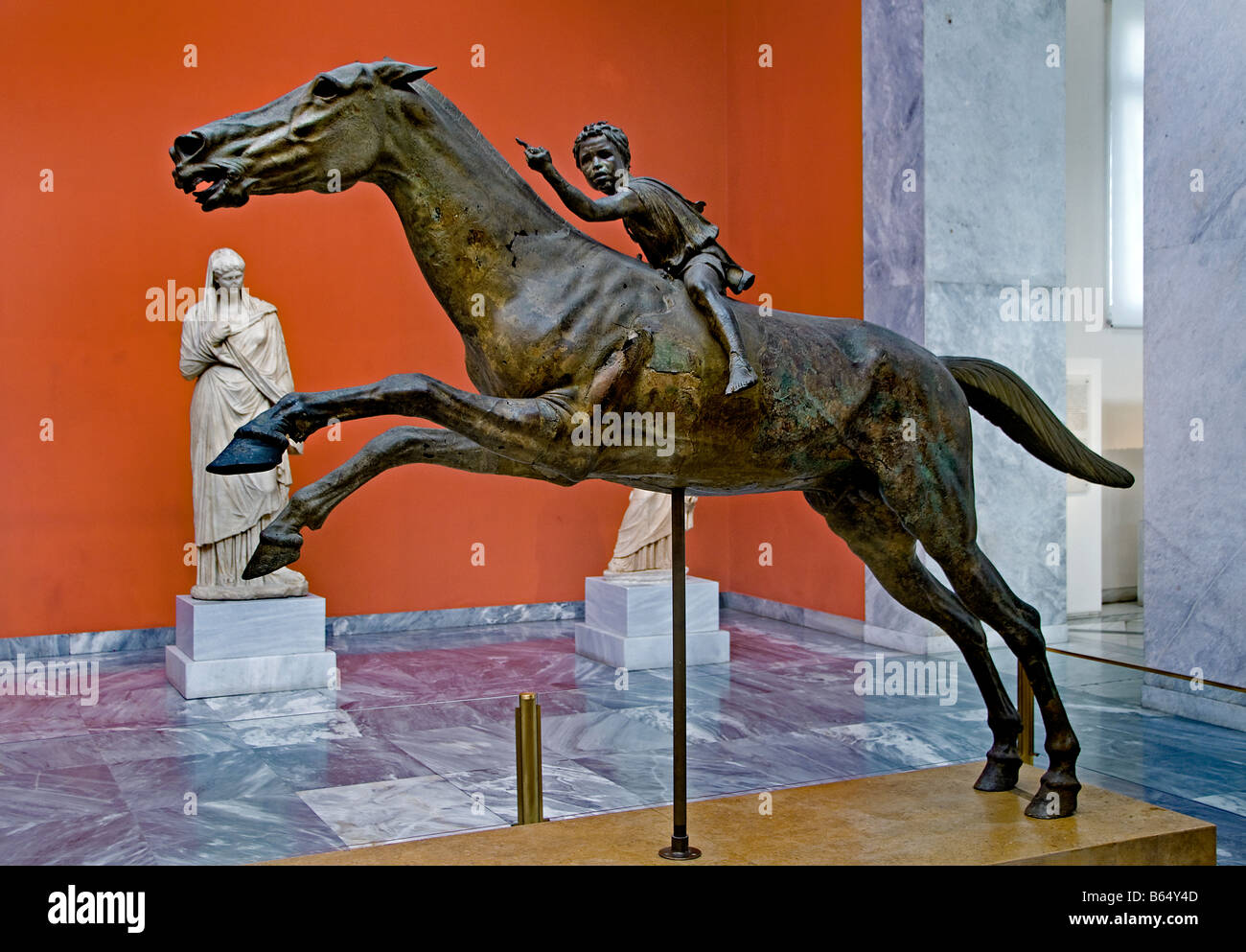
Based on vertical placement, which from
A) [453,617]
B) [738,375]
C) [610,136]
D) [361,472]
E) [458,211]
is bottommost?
[453,617]

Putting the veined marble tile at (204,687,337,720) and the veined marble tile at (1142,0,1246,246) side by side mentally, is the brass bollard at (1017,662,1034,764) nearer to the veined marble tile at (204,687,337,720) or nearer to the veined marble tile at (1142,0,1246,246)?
the veined marble tile at (1142,0,1246,246)

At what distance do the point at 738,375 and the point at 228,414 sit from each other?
5.79 meters

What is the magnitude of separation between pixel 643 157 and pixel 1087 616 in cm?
619

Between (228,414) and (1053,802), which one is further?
(228,414)

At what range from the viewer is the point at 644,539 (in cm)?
924

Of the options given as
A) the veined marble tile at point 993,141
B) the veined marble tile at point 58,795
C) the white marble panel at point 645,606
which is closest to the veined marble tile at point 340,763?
the veined marble tile at point 58,795

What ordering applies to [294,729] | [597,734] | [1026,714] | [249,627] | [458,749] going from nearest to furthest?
1. [1026,714]
2. [458,749]
3. [597,734]
4. [294,729]
5. [249,627]

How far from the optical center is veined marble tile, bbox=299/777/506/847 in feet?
16.5

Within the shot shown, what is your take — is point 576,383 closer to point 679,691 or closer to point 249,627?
point 679,691

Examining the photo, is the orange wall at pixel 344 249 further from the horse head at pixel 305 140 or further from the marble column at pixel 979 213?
the horse head at pixel 305 140

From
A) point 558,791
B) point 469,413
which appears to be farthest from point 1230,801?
point 469,413

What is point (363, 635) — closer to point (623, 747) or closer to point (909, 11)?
point (623, 747)

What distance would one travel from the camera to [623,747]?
6457 mm

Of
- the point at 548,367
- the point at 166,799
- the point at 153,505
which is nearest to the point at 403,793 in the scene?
the point at 166,799
